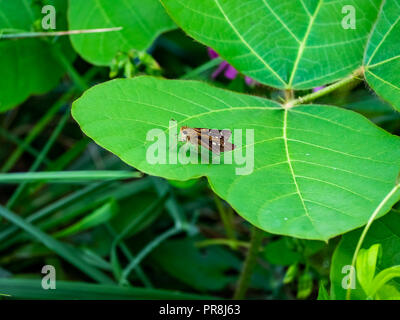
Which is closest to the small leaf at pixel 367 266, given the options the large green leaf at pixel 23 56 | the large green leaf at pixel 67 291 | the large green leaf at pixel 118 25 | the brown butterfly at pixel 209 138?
the brown butterfly at pixel 209 138

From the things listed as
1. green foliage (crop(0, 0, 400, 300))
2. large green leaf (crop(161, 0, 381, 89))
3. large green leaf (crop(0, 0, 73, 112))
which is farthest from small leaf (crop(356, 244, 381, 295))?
large green leaf (crop(0, 0, 73, 112))

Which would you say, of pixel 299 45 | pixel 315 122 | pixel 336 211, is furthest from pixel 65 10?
pixel 336 211

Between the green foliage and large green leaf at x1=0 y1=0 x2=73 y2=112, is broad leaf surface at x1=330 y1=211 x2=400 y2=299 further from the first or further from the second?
large green leaf at x1=0 y1=0 x2=73 y2=112

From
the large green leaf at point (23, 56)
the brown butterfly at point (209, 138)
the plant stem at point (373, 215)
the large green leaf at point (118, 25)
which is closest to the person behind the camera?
the plant stem at point (373, 215)

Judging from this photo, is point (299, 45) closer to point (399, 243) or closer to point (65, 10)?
point (399, 243)

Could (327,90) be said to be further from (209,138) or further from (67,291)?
(67,291)

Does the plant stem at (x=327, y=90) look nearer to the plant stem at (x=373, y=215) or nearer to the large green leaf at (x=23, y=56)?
the plant stem at (x=373, y=215)
